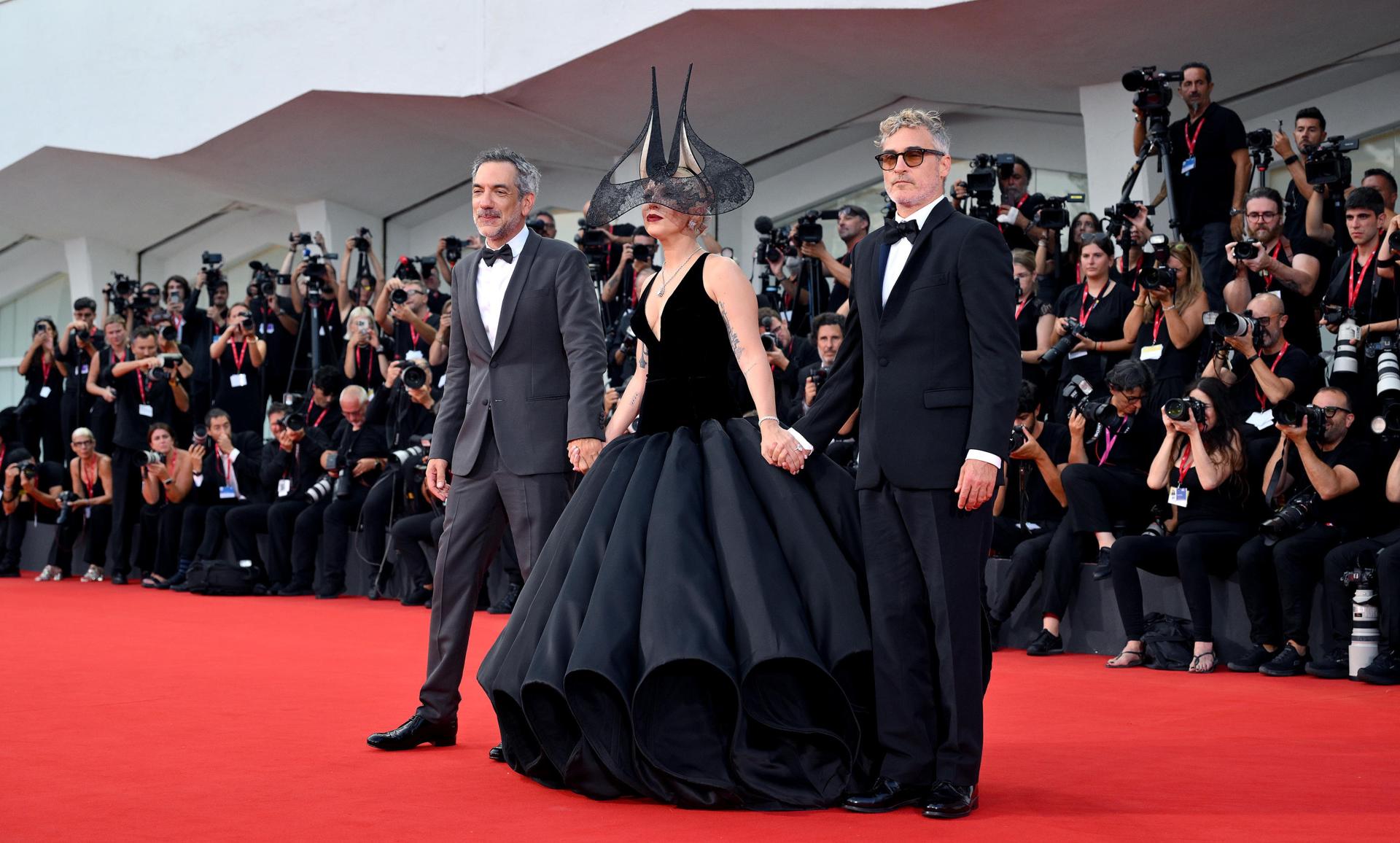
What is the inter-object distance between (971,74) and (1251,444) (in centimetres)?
450

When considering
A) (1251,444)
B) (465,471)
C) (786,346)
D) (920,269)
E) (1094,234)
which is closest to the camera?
(920,269)

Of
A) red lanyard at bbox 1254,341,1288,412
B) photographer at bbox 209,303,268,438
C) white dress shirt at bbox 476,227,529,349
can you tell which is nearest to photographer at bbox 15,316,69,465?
photographer at bbox 209,303,268,438

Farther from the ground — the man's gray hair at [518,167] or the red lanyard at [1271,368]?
the man's gray hair at [518,167]

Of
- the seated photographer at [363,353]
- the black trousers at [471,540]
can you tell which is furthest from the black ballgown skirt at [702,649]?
the seated photographer at [363,353]

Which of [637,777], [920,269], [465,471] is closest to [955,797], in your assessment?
[637,777]

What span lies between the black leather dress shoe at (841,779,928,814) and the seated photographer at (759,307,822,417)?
4.25 meters

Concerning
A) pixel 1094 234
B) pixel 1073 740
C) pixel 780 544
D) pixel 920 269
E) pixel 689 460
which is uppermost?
pixel 1094 234

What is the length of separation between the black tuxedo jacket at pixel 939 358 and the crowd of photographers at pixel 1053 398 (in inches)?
4.2

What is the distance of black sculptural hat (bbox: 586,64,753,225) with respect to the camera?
329cm

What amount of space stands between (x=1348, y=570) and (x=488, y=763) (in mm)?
3286

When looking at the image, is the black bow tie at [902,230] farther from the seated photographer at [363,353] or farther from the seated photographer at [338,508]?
the seated photographer at [363,353]

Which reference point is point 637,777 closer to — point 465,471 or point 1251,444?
point 465,471

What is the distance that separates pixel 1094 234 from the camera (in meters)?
7.09

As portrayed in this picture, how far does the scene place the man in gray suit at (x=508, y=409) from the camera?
3.49 meters
